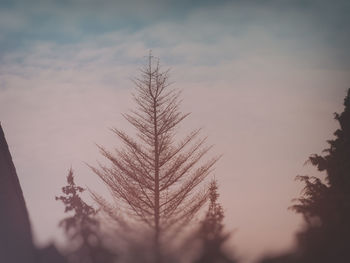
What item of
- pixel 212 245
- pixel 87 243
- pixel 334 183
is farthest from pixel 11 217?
pixel 334 183

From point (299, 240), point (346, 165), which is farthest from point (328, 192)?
point (299, 240)

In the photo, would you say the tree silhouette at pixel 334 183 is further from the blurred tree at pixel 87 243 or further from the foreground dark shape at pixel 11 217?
the foreground dark shape at pixel 11 217

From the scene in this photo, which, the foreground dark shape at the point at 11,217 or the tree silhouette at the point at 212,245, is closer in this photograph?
the tree silhouette at the point at 212,245

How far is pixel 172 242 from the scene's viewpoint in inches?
235

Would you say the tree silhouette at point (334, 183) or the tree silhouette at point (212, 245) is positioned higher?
the tree silhouette at point (334, 183)

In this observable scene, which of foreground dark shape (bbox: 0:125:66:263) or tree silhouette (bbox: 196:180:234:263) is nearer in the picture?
tree silhouette (bbox: 196:180:234:263)

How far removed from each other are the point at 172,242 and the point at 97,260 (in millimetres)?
1630

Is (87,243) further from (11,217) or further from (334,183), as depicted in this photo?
(334,183)

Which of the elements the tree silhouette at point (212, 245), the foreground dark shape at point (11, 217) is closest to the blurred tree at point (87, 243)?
the tree silhouette at point (212, 245)

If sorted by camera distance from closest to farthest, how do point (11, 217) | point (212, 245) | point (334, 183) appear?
point (212, 245) < point (11, 217) < point (334, 183)

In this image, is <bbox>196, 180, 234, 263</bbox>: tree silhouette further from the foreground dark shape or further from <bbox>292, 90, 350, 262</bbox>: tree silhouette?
the foreground dark shape

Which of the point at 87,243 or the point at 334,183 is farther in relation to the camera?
the point at 334,183

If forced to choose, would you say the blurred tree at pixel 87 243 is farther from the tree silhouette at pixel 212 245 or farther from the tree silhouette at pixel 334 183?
the tree silhouette at pixel 334 183

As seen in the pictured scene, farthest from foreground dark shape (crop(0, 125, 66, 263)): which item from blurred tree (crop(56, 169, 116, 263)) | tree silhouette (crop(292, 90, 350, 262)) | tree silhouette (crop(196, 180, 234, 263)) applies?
tree silhouette (crop(292, 90, 350, 262))
